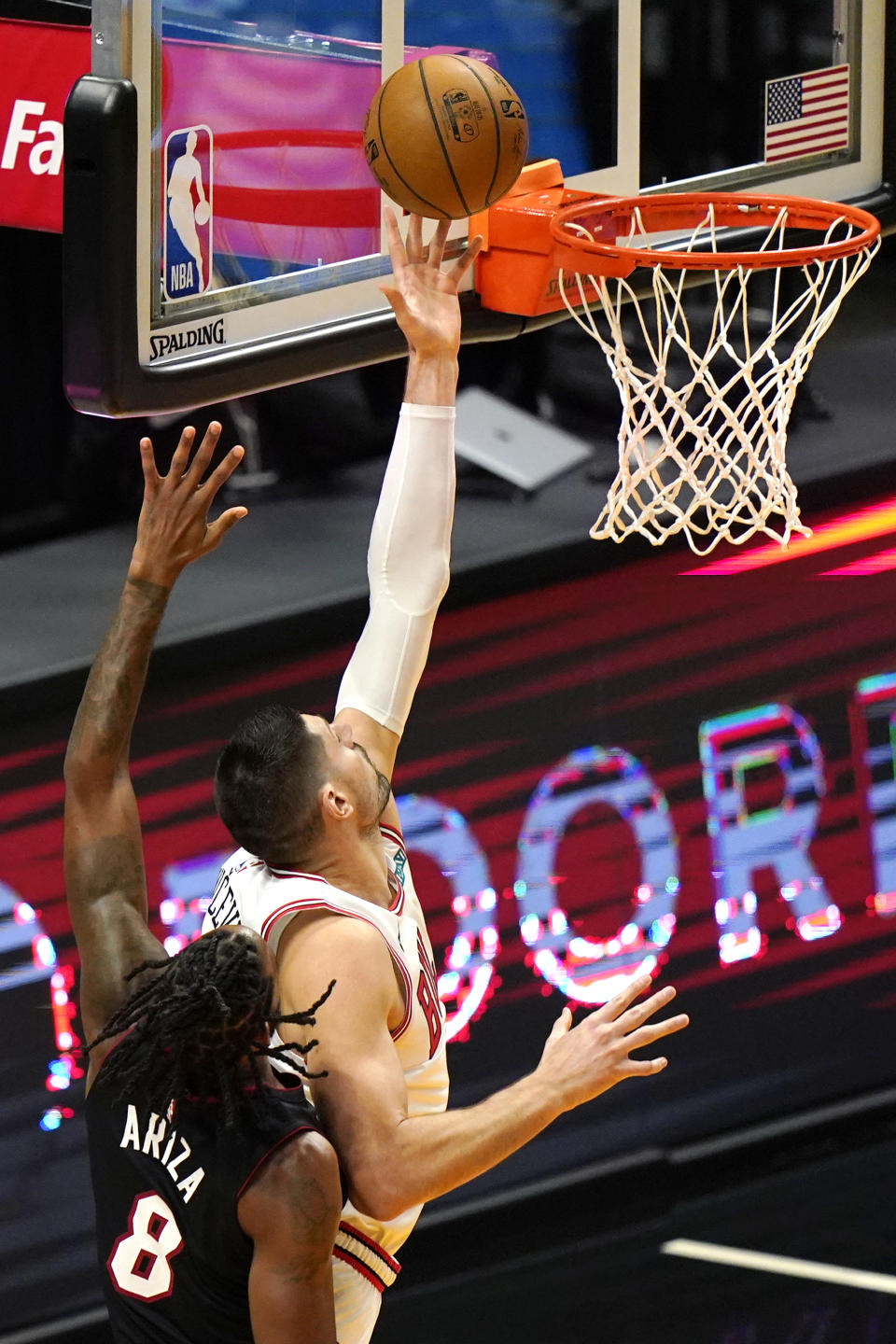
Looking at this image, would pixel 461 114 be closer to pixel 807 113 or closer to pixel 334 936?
pixel 334 936

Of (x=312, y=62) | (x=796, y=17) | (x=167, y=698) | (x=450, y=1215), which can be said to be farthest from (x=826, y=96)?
(x=450, y=1215)

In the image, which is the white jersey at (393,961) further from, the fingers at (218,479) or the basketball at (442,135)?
the basketball at (442,135)

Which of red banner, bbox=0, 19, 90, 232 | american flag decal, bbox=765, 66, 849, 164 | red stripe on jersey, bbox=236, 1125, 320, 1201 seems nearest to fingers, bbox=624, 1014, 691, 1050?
red stripe on jersey, bbox=236, 1125, 320, 1201

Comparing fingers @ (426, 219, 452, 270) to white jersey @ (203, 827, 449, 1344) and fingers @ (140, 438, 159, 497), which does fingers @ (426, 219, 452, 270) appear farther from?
white jersey @ (203, 827, 449, 1344)

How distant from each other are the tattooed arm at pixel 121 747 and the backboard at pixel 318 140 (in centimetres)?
35

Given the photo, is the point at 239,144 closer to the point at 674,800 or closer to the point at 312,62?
the point at 312,62

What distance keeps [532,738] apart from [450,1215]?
142 cm

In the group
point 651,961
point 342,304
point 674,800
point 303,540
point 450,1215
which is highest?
point 342,304

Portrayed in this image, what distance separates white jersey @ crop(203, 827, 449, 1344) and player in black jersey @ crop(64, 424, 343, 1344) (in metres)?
0.17

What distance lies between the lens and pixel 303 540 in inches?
210

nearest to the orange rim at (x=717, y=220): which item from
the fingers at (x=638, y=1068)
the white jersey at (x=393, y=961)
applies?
the white jersey at (x=393, y=961)

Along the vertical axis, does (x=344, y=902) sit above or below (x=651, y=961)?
above

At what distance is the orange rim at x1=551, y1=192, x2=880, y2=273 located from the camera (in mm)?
3367

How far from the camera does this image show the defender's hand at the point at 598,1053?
2.33 metres
